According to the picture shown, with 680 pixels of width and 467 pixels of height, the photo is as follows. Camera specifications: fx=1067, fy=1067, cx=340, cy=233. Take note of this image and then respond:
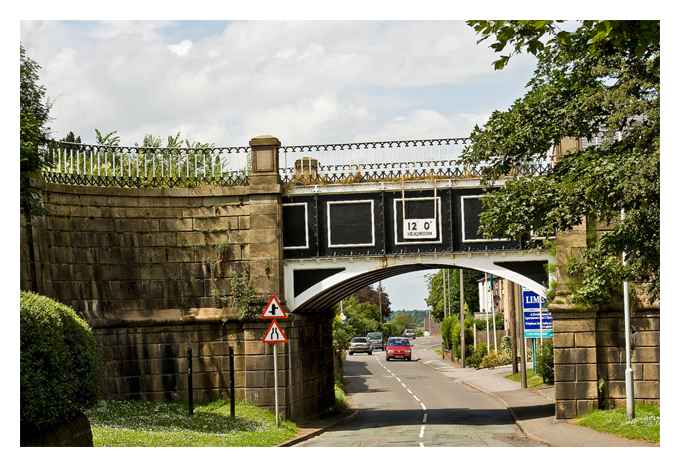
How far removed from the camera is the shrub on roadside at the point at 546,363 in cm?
3941

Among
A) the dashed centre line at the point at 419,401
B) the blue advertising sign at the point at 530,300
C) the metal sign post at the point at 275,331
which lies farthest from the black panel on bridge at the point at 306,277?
the blue advertising sign at the point at 530,300

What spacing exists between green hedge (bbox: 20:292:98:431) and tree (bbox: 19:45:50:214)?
255 inches

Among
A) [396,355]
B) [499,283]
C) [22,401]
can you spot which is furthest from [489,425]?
[499,283]

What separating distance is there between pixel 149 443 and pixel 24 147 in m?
6.41

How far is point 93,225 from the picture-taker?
2556 cm

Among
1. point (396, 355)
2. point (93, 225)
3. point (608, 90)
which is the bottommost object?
→ point (396, 355)

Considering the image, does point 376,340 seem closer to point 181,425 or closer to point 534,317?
point 534,317

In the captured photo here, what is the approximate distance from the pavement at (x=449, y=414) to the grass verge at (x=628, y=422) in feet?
0.93

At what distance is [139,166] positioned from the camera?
26797mm

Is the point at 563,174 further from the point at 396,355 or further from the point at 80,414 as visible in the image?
the point at 396,355

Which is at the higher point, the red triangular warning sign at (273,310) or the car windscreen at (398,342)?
the red triangular warning sign at (273,310)

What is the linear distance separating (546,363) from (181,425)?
2012 centimetres

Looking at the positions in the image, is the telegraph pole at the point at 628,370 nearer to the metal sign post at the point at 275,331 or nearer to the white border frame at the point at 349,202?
the white border frame at the point at 349,202

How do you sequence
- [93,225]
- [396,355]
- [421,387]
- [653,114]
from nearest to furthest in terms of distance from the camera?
[653,114] < [93,225] < [421,387] < [396,355]
